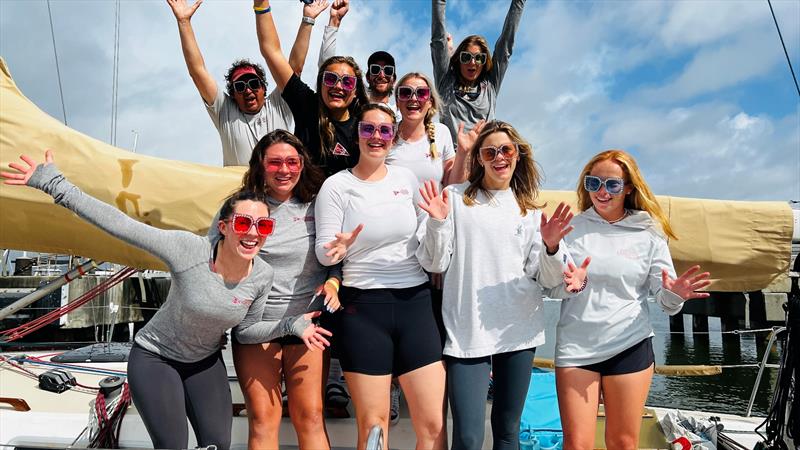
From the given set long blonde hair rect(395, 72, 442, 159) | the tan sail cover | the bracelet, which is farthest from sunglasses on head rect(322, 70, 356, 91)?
the bracelet

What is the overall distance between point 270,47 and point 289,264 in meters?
1.41

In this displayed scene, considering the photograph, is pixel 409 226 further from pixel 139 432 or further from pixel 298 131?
pixel 139 432

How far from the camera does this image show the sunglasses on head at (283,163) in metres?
2.85

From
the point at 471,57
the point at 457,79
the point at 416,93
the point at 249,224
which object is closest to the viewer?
the point at 249,224

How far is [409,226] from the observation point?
284cm

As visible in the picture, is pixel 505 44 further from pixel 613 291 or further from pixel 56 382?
pixel 56 382

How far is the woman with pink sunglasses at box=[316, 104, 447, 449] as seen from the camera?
2684 mm

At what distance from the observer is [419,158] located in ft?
10.8

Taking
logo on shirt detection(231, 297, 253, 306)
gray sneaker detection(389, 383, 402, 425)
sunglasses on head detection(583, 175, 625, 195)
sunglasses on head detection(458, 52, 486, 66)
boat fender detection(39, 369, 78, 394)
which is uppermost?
sunglasses on head detection(458, 52, 486, 66)

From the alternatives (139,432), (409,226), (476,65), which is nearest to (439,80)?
(476,65)

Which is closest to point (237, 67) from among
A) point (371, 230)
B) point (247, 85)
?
point (247, 85)

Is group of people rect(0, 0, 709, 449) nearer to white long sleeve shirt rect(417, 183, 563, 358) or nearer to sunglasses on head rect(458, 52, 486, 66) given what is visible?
white long sleeve shirt rect(417, 183, 563, 358)

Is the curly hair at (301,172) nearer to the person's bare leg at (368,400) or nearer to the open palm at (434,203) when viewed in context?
the open palm at (434,203)

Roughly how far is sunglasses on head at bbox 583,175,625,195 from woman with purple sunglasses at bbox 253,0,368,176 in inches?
50.4
